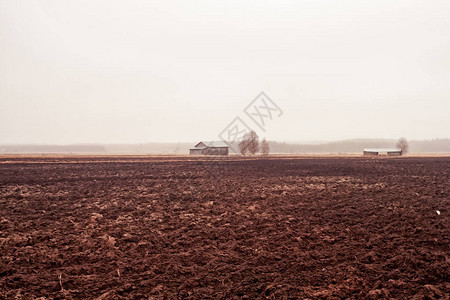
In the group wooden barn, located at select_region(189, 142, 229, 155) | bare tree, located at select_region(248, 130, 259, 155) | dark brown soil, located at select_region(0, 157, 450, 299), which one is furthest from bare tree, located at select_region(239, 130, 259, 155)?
dark brown soil, located at select_region(0, 157, 450, 299)

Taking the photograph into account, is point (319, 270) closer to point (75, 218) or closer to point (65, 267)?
point (65, 267)

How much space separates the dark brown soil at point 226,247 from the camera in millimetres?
6078

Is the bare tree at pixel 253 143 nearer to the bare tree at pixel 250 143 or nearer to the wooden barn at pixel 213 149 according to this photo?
the bare tree at pixel 250 143

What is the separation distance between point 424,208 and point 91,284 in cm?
1477

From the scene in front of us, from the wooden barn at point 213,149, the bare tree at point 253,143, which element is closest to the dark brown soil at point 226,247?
the wooden barn at point 213,149

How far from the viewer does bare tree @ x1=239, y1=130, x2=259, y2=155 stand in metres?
89.6

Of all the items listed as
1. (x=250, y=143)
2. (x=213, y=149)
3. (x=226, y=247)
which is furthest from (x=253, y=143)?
(x=226, y=247)

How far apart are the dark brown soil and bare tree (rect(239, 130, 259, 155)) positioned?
242 feet

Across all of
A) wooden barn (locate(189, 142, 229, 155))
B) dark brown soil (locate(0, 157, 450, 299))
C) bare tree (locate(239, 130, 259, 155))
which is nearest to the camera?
dark brown soil (locate(0, 157, 450, 299))

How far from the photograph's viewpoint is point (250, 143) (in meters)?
89.7

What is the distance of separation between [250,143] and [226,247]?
81.9 m

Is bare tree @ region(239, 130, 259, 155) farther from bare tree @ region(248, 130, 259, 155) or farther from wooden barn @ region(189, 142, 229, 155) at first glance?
wooden barn @ region(189, 142, 229, 155)

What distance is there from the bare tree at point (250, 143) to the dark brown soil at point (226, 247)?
242 feet

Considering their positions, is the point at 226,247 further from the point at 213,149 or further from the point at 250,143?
the point at 250,143
